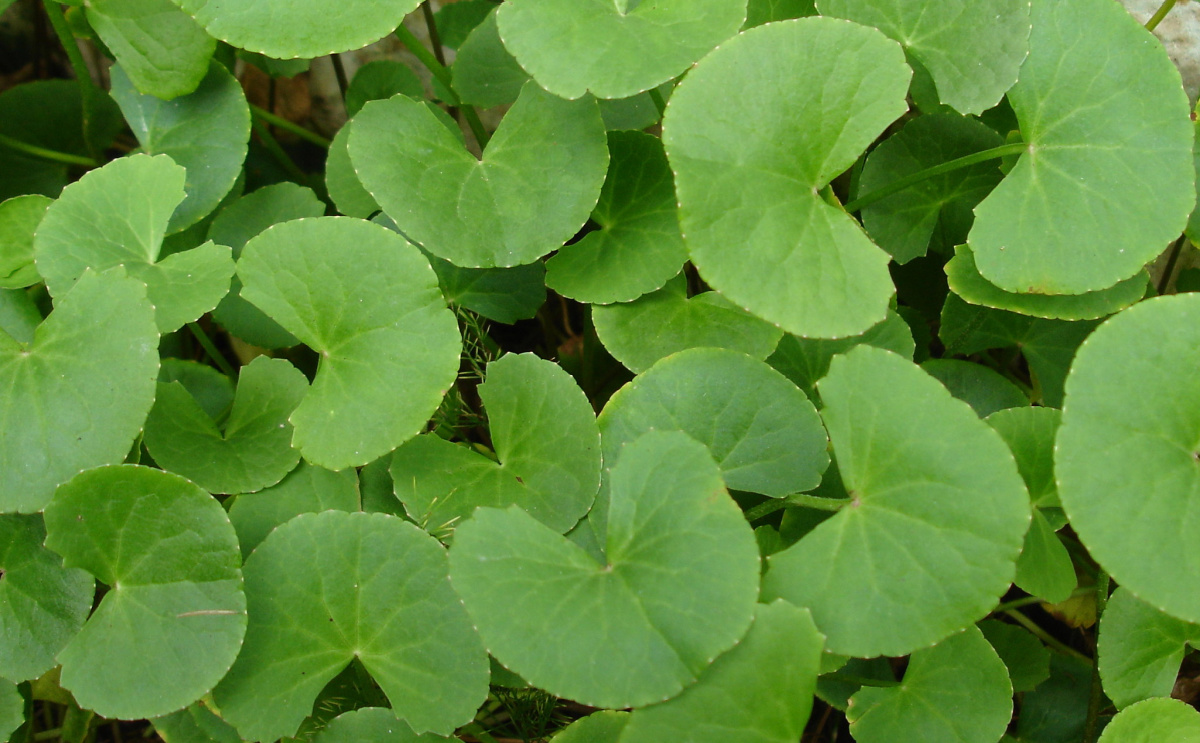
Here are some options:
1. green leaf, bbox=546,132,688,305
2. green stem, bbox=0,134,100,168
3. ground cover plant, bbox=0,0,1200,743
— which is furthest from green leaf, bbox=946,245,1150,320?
green stem, bbox=0,134,100,168

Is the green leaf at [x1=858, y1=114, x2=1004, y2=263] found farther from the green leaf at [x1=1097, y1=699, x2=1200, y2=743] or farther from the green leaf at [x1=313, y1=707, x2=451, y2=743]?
the green leaf at [x1=313, y1=707, x2=451, y2=743]

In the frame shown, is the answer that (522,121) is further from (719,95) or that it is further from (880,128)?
(880,128)

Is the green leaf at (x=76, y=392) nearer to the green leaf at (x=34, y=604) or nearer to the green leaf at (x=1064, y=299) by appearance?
the green leaf at (x=34, y=604)

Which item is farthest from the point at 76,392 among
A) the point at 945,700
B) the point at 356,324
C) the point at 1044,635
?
the point at 1044,635

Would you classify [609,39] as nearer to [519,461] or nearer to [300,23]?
[300,23]

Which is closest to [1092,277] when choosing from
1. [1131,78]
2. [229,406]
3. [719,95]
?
[1131,78]

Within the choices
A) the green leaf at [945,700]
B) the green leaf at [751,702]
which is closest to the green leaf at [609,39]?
the green leaf at [751,702]

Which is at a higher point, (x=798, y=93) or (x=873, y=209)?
(x=798, y=93)
